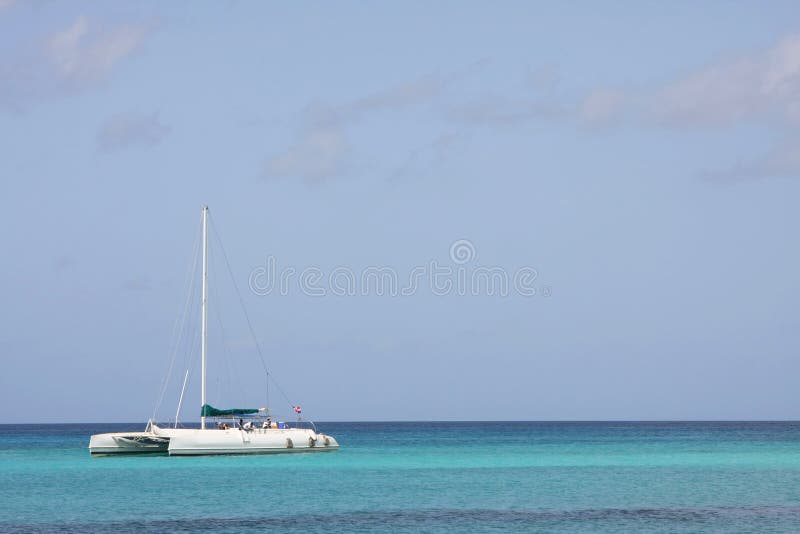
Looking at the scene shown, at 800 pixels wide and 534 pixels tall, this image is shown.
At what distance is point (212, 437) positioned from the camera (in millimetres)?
69688

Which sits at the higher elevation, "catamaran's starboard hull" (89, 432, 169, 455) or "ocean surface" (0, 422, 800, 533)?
"catamaran's starboard hull" (89, 432, 169, 455)

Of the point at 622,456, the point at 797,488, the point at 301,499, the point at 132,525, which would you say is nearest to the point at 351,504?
the point at 301,499

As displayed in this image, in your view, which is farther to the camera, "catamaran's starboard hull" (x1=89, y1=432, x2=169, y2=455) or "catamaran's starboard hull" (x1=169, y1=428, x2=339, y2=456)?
"catamaran's starboard hull" (x1=89, y1=432, x2=169, y2=455)

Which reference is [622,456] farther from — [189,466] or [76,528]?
[76,528]

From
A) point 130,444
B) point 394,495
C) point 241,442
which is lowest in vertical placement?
point 394,495

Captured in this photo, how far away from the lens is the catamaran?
2729 inches

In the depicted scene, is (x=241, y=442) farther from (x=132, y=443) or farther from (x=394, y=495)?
(x=394, y=495)

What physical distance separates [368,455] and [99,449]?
1962cm

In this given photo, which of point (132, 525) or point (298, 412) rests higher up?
point (298, 412)

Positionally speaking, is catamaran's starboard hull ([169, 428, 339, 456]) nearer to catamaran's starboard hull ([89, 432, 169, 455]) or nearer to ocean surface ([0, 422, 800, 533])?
ocean surface ([0, 422, 800, 533])

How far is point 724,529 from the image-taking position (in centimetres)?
3675

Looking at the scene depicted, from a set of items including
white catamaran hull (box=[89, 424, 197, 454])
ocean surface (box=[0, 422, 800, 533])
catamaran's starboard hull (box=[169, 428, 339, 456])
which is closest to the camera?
ocean surface (box=[0, 422, 800, 533])

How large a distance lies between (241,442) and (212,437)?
215 cm

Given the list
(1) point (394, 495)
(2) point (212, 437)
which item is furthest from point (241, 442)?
(1) point (394, 495)
